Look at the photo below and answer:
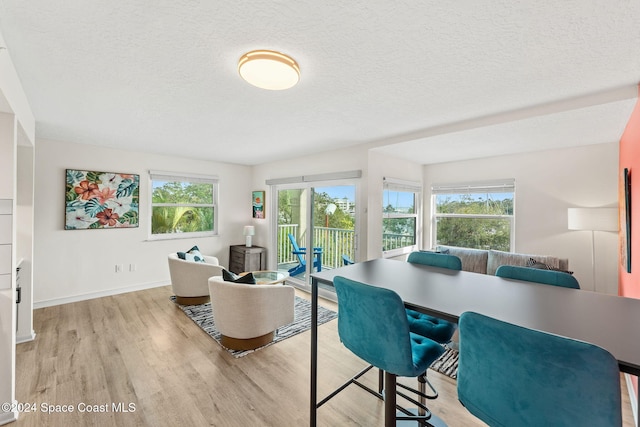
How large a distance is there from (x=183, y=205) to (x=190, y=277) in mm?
1804

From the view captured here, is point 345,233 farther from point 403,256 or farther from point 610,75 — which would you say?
point 610,75

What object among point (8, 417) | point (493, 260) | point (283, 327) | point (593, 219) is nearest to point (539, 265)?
point (493, 260)

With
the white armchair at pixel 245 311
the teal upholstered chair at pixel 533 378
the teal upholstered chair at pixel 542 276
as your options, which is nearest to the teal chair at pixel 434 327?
the teal upholstered chair at pixel 542 276

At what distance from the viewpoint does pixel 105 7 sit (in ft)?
4.17

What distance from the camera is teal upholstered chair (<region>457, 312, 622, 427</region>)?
A: 0.73 m

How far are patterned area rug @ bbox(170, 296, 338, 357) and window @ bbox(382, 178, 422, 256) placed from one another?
132 cm

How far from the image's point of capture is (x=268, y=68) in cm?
164

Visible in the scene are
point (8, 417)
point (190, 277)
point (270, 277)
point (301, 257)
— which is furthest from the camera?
point (301, 257)

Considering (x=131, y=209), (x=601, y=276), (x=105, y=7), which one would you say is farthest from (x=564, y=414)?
(x=131, y=209)

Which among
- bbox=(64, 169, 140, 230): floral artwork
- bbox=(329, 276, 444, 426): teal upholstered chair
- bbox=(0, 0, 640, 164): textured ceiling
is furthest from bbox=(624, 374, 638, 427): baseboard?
bbox=(64, 169, 140, 230): floral artwork

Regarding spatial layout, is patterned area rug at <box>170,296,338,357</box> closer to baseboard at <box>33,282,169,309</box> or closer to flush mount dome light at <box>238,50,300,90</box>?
baseboard at <box>33,282,169,309</box>

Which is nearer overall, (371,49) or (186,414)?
(371,49)

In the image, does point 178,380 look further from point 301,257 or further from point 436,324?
point 301,257

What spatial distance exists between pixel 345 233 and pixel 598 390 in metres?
3.70
